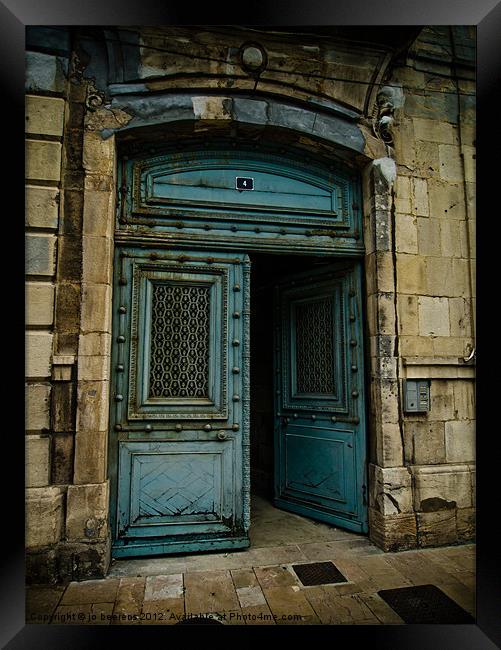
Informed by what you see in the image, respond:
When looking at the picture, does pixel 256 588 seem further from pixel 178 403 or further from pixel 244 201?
pixel 244 201

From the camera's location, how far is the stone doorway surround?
2.98 meters

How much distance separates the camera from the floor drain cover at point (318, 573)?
2.89 m

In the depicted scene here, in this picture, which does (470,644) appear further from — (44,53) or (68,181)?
(44,53)

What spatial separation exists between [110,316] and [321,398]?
6.75ft

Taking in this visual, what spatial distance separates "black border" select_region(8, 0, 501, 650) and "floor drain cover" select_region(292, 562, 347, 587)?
25.0 inches

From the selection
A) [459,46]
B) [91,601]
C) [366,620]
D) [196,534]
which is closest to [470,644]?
[366,620]

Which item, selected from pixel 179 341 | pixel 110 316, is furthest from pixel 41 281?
pixel 179 341

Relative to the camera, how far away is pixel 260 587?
279 cm

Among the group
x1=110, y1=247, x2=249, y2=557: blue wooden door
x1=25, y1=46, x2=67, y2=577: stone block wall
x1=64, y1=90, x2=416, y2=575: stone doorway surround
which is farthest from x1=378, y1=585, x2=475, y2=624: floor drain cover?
x1=25, y1=46, x2=67, y2=577: stone block wall

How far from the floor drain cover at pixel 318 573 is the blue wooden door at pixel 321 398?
2.22 feet

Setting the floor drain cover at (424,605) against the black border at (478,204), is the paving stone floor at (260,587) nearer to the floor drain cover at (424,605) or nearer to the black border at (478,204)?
the floor drain cover at (424,605)

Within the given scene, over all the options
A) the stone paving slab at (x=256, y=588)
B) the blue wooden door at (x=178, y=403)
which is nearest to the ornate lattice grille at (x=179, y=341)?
Answer: the blue wooden door at (x=178, y=403)

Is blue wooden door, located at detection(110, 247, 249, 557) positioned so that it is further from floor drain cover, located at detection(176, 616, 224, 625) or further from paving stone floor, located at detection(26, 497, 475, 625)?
floor drain cover, located at detection(176, 616, 224, 625)

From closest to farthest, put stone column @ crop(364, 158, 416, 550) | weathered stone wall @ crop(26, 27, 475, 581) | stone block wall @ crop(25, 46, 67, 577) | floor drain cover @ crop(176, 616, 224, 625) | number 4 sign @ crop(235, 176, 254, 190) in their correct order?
floor drain cover @ crop(176, 616, 224, 625) < stone block wall @ crop(25, 46, 67, 577) < weathered stone wall @ crop(26, 27, 475, 581) < stone column @ crop(364, 158, 416, 550) < number 4 sign @ crop(235, 176, 254, 190)
